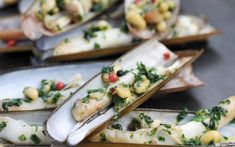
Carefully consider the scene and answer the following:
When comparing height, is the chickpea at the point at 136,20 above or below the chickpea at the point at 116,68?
above

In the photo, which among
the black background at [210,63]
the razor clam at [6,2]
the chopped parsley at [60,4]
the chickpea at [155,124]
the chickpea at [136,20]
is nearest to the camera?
the chickpea at [155,124]

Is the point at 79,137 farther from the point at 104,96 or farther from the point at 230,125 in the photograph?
the point at 230,125

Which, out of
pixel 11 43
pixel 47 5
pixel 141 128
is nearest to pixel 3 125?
pixel 141 128

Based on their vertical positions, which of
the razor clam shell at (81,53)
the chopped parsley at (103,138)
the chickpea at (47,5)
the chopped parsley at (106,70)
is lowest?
the chopped parsley at (103,138)

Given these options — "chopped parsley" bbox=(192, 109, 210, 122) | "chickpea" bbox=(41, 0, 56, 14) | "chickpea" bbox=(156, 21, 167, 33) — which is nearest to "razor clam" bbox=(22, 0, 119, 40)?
"chickpea" bbox=(41, 0, 56, 14)

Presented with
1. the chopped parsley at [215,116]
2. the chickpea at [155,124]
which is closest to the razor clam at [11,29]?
the chickpea at [155,124]

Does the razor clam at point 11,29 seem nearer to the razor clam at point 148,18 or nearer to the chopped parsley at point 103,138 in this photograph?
the razor clam at point 148,18
